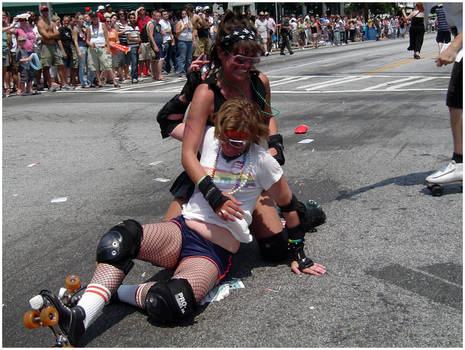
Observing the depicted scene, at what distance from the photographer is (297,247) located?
329cm

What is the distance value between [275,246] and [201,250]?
0.55 m

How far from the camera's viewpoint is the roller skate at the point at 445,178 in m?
4.34

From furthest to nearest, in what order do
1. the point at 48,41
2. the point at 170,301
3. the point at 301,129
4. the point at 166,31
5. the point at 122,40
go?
the point at 166,31 < the point at 122,40 < the point at 48,41 < the point at 301,129 < the point at 170,301

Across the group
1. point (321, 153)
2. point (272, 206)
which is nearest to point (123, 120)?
point (321, 153)

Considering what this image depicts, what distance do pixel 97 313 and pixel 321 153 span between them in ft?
13.2

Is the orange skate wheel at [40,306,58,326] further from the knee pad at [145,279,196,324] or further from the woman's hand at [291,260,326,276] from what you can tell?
the woman's hand at [291,260,326,276]

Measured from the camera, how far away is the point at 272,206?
3.44 meters

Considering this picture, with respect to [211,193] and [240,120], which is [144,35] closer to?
[240,120]

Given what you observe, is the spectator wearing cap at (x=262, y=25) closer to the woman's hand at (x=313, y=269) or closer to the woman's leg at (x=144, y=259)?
the woman's hand at (x=313, y=269)

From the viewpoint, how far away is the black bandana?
327 cm

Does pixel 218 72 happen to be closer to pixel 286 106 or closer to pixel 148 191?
pixel 148 191

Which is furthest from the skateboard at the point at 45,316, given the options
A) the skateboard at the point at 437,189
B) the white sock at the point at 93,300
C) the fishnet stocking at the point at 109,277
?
the skateboard at the point at 437,189

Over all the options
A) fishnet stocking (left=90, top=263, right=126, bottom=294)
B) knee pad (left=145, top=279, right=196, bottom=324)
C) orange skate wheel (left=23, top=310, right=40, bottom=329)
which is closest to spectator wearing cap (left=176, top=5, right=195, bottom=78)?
fishnet stocking (left=90, top=263, right=126, bottom=294)

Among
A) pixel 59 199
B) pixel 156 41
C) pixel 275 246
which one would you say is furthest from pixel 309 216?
pixel 156 41
